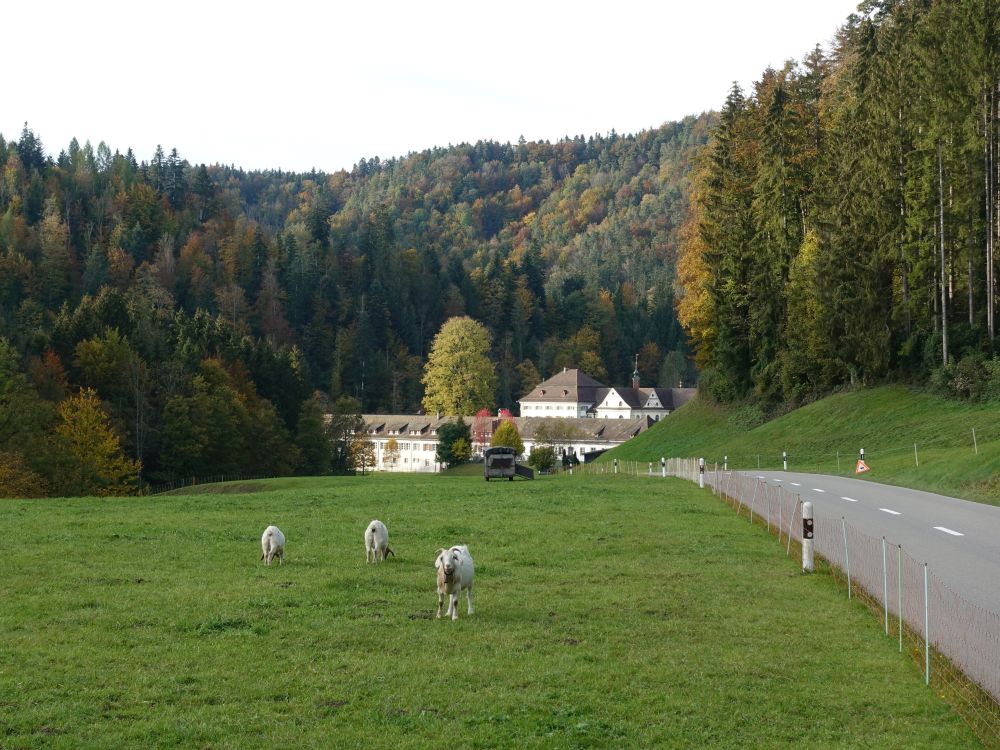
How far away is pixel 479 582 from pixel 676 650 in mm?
5637

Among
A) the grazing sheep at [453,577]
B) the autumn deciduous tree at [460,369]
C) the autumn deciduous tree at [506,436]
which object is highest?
the autumn deciduous tree at [460,369]

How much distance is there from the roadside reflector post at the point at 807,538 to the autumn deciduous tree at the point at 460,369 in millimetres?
133625

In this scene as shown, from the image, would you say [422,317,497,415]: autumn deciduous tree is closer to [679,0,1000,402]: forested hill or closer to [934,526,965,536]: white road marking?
[679,0,1000,402]: forested hill

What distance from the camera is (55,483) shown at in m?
65.6

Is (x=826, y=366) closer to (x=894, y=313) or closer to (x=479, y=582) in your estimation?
(x=894, y=313)

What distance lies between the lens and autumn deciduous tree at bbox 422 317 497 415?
501 feet

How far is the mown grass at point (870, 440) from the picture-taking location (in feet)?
129

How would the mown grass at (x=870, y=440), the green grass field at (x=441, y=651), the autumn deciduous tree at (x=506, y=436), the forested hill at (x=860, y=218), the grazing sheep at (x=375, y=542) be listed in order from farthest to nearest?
the autumn deciduous tree at (x=506, y=436), the forested hill at (x=860, y=218), the mown grass at (x=870, y=440), the grazing sheep at (x=375, y=542), the green grass field at (x=441, y=651)

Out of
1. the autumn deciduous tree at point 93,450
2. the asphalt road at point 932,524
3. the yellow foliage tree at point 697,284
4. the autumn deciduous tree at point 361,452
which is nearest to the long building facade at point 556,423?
the autumn deciduous tree at point 361,452

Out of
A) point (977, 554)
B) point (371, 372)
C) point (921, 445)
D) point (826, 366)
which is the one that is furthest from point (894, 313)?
point (371, 372)

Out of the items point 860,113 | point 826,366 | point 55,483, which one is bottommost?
point 55,483

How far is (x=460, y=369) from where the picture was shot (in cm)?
15438

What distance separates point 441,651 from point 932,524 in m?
16.1

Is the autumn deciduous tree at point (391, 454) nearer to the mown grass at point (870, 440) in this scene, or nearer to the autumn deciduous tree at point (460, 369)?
the autumn deciduous tree at point (460, 369)
